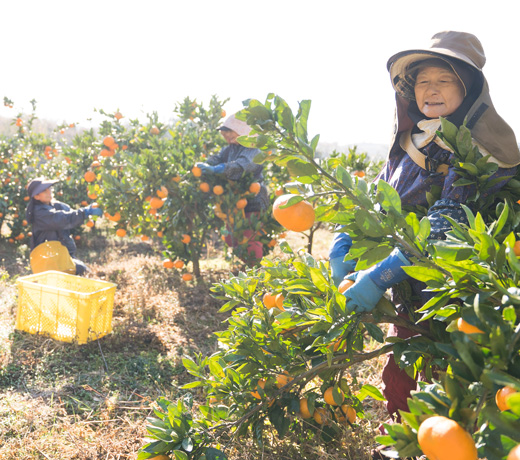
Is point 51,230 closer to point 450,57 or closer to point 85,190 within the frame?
point 85,190

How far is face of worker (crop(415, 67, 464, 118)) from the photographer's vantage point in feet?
4.89

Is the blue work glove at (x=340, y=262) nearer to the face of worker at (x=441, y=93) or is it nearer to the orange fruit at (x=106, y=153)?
the face of worker at (x=441, y=93)

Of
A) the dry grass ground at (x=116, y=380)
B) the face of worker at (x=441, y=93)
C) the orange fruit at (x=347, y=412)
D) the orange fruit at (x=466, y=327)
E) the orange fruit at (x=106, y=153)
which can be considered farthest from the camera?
the orange fruit at (x=106, y=153)

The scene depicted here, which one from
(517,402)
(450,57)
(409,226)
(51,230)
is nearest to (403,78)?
(450,57)

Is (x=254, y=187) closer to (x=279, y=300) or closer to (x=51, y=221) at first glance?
(x=51, y=221)

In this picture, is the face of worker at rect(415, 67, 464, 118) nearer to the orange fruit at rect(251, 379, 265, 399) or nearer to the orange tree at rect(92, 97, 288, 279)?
the orange fruit at rect(251, 379, 265, 399)

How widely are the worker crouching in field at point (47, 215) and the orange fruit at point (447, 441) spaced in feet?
14.1

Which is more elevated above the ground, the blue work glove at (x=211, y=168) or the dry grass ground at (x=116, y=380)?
the blue work glove at (x=211, y=168)

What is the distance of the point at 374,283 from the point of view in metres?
1.22

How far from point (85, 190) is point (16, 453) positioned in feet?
18.7

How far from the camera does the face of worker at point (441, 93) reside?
1489mm

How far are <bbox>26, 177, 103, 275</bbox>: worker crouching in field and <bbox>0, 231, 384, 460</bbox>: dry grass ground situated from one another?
2.03 ft

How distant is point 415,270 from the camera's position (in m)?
0.85

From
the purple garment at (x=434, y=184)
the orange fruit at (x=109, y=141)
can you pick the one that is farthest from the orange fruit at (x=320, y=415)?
the orange fruit at (x=109, y=141)
